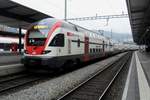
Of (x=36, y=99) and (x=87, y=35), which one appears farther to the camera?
(x=87, y=35)

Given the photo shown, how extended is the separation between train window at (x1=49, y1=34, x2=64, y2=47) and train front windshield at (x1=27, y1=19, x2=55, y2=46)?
49 cm

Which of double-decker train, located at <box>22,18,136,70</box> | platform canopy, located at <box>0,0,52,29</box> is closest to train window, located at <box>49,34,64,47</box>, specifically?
double-decker train, located at <box>22,18,136,70</box>

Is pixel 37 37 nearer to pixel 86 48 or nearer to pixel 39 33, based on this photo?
pixel 39 33

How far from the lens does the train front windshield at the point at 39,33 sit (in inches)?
527

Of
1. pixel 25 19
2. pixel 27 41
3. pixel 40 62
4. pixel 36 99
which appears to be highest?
pixel 25 19

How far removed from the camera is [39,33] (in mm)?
13617

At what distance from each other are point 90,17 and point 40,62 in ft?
90.9

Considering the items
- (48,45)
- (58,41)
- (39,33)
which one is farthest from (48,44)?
(39,33)

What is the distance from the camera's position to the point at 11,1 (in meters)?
16.5

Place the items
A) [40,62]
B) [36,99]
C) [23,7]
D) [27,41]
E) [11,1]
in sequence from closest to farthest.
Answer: [36,99] < [40,62] < [27,41] < [11,1] < [23,7]

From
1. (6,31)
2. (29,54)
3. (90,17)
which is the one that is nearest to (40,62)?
(29,54)

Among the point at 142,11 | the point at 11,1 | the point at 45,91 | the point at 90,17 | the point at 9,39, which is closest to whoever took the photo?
the point at 45,91

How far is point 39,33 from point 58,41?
3.80 feet

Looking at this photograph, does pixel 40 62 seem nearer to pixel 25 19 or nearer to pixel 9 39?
pixel 25 19
